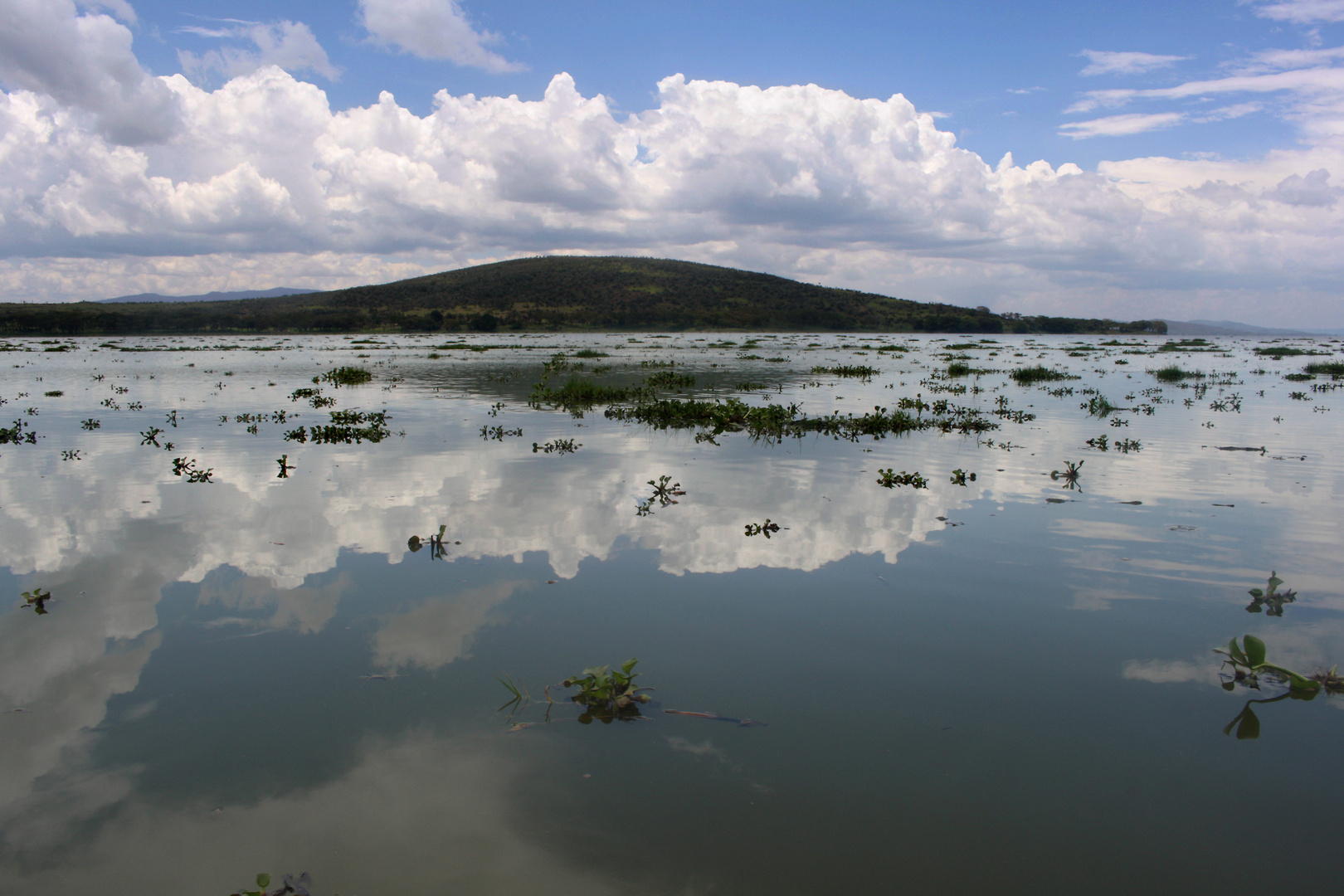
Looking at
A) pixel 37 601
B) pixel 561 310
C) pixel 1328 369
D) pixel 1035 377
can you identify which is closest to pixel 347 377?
pixel 37 601

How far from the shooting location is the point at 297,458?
13.2 meters

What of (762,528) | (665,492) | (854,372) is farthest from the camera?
(854,372)

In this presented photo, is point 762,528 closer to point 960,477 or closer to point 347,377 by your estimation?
point 960,477

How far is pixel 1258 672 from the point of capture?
4.99 meters

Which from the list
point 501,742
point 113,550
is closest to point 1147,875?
point 501,742

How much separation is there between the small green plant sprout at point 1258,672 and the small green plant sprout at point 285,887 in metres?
5.59

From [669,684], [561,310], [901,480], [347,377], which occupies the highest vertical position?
[561,310]

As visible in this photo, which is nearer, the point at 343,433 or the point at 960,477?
the point at 960,477

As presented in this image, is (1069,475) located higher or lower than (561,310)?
lower

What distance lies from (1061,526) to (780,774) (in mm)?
6281

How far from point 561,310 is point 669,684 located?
402 ft

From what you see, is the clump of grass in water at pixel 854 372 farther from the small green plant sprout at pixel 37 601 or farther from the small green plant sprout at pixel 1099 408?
the small green plant sprout at pixel 37 601

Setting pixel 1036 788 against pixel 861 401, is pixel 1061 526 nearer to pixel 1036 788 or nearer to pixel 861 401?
pixel 1036 788

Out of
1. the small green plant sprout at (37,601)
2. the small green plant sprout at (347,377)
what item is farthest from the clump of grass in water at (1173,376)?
the small green plant sprout at (37,601)
